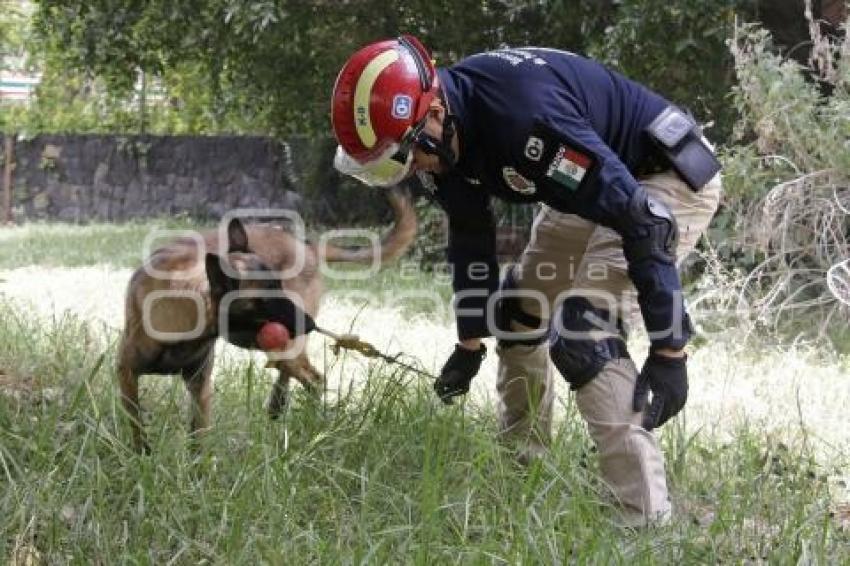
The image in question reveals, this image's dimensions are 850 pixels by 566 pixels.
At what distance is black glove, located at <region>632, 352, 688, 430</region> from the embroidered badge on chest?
1.92ft

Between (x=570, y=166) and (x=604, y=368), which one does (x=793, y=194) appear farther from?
(x=570, y=166)

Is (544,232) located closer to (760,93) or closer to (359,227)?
(760,93)

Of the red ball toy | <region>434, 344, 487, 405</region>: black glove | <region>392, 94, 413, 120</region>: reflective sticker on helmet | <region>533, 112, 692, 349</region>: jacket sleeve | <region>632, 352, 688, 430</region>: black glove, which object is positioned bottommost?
<region>434, 344, 487, 405</region>: black glove

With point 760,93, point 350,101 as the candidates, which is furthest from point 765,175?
point 350,101

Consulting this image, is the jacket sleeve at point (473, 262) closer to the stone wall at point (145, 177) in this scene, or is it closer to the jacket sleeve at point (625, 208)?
the jacket sleeve at point (625, 208)

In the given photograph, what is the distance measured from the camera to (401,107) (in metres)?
3.36

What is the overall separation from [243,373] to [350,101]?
192 cm

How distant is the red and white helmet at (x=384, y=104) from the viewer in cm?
337

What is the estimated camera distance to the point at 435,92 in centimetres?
343

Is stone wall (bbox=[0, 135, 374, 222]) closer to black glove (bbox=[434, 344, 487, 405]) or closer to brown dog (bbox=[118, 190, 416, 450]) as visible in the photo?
brown dog (bbox=[118, 190, 416, 450])

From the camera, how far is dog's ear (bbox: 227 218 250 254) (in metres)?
4.35

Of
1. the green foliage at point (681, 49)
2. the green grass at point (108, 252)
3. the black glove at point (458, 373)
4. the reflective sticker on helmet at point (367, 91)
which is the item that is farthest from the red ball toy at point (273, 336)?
the green foliage at point (681, 49)

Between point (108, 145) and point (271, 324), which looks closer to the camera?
point (271, 324)

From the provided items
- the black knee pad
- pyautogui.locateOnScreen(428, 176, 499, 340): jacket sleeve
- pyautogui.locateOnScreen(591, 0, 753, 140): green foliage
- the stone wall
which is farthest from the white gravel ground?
the stone wall
